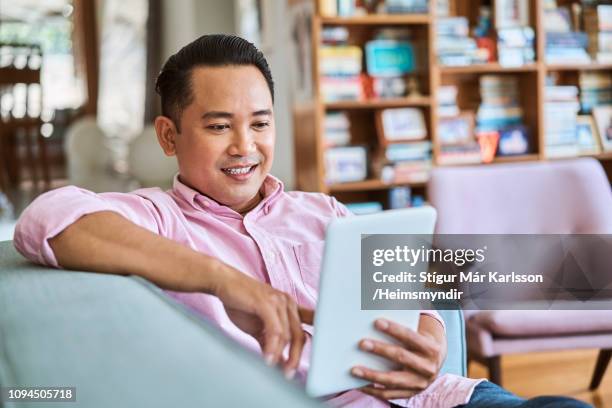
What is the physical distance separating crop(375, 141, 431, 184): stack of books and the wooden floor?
1.19 metres

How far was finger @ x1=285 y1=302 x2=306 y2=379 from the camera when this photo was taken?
2.59ft

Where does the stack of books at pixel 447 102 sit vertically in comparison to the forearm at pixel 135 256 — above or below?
above

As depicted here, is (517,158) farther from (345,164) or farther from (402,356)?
(402,356)

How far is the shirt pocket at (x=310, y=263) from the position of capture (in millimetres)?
1163

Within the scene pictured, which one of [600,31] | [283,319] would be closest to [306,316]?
[283,319]

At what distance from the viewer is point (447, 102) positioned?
4105 millimetres

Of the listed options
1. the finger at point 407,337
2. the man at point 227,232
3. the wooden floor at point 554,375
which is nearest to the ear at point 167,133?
the man at point 227,232

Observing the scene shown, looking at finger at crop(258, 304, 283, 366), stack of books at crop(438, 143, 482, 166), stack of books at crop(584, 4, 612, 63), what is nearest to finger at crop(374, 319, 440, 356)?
finger at crop(258, 304, 283, 366)

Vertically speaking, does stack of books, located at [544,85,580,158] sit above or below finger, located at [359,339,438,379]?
above

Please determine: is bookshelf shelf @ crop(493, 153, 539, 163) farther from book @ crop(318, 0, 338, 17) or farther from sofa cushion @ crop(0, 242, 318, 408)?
sofa cushion @ crop(0, 242, 318, 408)

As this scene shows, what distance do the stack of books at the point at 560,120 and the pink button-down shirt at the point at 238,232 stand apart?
10.3ft

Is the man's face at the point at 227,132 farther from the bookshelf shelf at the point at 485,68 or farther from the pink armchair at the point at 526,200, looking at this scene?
the bookshelf shelf at the point at 485,68

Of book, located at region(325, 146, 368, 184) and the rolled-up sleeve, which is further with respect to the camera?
book, located at region(325, 146, 368, 184)

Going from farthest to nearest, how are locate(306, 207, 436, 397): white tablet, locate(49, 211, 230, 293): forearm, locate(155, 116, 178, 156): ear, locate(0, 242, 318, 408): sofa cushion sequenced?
locate(155, 116, 178, 156): ear → locate(49, 211, 230, 293): forearm → locate(306, 207, 436, 397): white tablet → locate(0, 242, 318, 408): sofa cushion
